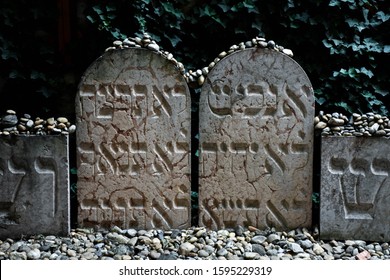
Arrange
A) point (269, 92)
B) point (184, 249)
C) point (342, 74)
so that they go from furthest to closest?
point (342, 74) → point (269, 92) → point (184, 249)

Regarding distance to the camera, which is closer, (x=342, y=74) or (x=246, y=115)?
(x=246, y=115)

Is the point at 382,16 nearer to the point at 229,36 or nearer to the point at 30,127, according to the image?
the point at 229,36

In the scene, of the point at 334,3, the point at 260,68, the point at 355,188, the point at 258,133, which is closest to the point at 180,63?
the point at 260,68

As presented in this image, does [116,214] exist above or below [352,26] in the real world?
below

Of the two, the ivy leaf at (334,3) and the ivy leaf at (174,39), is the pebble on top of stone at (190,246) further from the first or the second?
the ivy leaf at (334,3)

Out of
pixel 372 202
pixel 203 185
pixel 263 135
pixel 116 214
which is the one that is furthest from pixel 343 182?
pixel 116 214

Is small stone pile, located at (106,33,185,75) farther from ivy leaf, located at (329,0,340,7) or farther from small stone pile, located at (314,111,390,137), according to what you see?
ivy leaf, located at (329,0,340,7)

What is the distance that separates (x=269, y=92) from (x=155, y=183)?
1020mm

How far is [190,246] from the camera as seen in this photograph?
12.3 feet

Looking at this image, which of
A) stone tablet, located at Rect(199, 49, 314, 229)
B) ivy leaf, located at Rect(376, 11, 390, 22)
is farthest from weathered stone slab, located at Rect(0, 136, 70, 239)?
ivy leaf, located at Rect(376, 11, 390, 22)

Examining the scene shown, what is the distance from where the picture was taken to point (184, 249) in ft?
12.1

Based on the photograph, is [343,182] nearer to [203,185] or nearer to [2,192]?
[203,185]

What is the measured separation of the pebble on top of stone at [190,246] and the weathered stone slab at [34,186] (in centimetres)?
9

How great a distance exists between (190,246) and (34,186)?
115 cm
